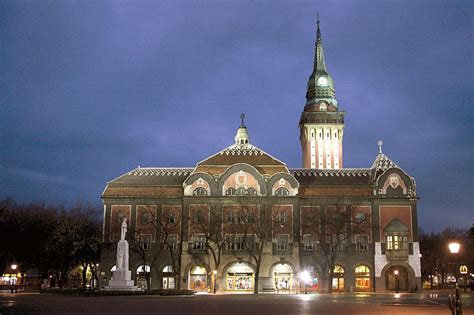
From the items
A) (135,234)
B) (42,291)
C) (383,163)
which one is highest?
(383,163)

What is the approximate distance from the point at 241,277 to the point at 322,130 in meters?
49.4

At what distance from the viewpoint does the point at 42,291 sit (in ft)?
232

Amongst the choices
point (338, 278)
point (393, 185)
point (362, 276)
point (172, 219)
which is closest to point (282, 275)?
point (338, 278)

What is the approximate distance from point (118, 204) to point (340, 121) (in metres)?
56.2

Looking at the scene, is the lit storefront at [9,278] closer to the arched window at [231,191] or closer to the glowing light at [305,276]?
the arched window at [231,191]

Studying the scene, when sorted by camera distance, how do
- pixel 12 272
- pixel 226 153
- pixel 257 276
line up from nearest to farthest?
pixel 257 276 → pixel 226 153 → pixel 12 272

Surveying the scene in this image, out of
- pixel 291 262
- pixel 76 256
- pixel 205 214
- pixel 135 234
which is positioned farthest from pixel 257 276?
pixel 76 256

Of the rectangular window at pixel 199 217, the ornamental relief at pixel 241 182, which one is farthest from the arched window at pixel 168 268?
the ornamental relief at pixel 241 182

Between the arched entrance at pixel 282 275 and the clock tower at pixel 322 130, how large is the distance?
40374 mm

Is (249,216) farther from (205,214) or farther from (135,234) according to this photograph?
(135,234)

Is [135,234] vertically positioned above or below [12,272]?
above

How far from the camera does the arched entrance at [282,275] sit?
84750mm

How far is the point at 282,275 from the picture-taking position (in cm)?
8519

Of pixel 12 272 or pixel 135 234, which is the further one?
pixel 12 272
